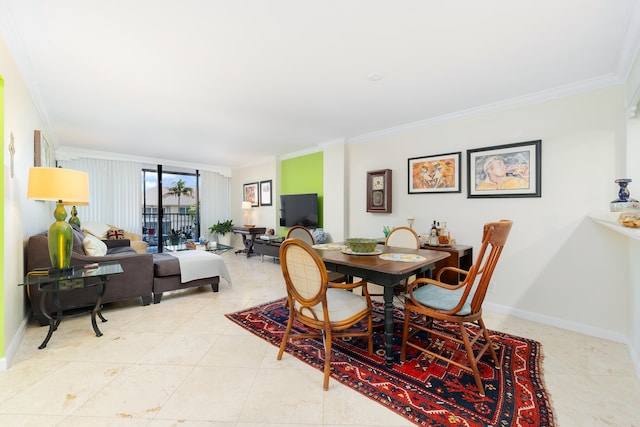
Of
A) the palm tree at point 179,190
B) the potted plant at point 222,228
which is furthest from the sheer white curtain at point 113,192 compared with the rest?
the potted plant at point 222,228

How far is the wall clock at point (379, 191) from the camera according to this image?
13.4 feet

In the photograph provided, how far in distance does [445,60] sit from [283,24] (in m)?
1.35

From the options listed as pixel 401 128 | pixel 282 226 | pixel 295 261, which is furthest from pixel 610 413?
pixel 282 226

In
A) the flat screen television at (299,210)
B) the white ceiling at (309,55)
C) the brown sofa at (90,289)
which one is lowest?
the brown sofa at (90,289)

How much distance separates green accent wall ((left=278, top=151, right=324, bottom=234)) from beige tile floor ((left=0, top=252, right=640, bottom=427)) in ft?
10.7

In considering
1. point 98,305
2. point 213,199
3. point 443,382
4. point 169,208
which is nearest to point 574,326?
point 443,382

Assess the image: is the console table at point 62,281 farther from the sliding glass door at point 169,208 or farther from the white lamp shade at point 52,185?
the sliding glass door at point 169,208

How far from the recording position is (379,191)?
4215 millimetres

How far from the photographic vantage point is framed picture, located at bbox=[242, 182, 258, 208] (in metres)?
7.05

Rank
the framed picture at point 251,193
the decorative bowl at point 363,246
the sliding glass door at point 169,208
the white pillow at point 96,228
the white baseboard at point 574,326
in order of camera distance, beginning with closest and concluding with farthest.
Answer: the white baseboard at point 574,326 < the decorative bowl at point 363,246 < the white pillow at point 96,228 < the sliding glass door at point 169,208 < the framed picture at point 251,193

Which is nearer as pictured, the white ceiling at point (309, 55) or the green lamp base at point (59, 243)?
the white ceiling at point (309, 55)

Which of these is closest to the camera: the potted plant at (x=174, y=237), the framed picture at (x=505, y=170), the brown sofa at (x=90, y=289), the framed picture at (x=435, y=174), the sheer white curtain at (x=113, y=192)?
the brown sofa at (x=90, y=289)

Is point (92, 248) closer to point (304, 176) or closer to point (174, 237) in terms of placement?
point (174, 237)

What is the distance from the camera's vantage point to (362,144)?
455 centimetres
